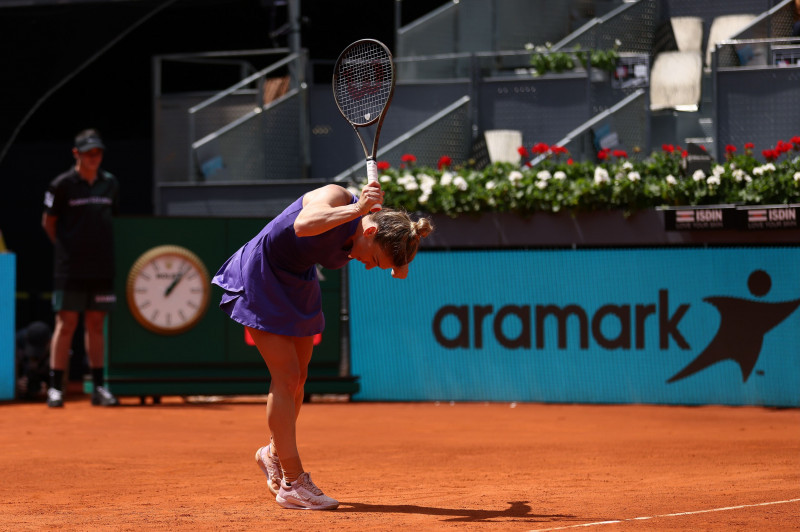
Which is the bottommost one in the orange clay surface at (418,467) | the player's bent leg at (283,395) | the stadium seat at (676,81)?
the orange clay surface at (418,467)

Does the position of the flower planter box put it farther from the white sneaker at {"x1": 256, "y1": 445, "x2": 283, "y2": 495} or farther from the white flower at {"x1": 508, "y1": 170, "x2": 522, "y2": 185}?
the white sneaker at {"x1": 256, "y1": 445, "x2": 283, "y2": 495}

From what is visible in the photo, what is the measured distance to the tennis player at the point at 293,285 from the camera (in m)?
5.17

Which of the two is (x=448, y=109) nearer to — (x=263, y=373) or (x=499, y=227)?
(x=499, y=227)

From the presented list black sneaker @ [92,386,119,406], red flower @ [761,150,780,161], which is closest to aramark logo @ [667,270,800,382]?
red flower @ [761,150,780,161]

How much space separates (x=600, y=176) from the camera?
1102cm

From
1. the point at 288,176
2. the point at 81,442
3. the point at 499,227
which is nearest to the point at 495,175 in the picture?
the point at 499,227

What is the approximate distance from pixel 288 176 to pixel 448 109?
217 centimetres

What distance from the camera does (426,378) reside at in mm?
11297

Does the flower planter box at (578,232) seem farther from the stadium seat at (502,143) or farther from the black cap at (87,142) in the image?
the black cap at (87,142)

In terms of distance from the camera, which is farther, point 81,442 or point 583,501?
point 81,442

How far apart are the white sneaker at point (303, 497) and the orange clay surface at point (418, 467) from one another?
0.06 metres

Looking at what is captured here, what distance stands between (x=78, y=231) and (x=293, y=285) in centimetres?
560

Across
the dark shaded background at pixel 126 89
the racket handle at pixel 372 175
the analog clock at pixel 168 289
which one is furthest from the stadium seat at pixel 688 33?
the racket handle at pixel 372 175

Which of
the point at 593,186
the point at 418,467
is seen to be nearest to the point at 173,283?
the point at 593,186
